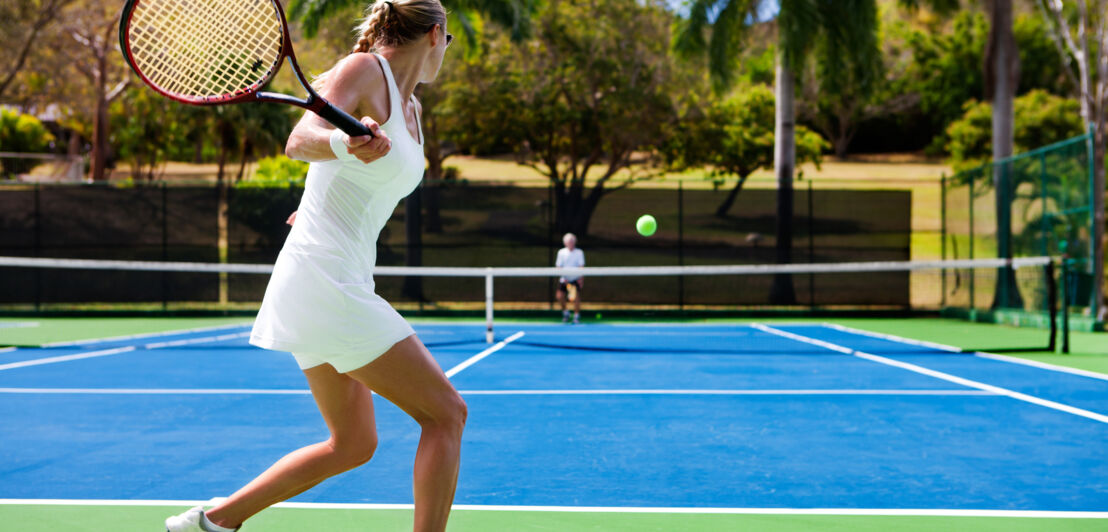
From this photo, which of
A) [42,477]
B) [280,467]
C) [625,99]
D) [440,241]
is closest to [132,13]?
[280,467]

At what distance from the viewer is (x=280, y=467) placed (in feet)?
9.23

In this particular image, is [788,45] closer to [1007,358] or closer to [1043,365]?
[1007,358]

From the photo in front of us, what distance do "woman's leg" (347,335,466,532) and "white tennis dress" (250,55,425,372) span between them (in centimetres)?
4

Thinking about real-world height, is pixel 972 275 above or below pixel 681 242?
below

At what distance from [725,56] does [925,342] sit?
8770mm

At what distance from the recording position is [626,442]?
5227 mm

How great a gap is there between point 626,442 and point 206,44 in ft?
9.92

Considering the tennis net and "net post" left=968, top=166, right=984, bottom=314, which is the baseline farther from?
the tennis net

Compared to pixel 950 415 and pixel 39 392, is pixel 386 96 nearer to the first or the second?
pixel 950 415

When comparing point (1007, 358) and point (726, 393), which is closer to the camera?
point (726, 393)

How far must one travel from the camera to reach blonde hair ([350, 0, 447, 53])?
2.64 m

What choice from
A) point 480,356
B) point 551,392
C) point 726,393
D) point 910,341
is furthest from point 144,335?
point 910,341

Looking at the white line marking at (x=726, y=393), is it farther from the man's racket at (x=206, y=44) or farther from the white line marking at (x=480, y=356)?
the man's racket at (x=206, y=44)

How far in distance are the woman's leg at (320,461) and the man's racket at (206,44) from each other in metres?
0.93
